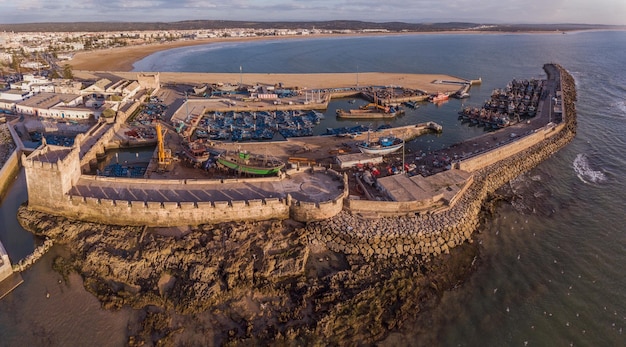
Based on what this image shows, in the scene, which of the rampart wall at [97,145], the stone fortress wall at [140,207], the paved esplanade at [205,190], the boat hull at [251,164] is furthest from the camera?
the rampart wall at [97,145]

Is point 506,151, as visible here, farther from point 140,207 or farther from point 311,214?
point 140,207

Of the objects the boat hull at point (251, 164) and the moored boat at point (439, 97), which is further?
the moored boat at point (439, 97)

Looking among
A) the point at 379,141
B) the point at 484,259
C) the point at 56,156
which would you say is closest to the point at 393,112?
the point at 379,141

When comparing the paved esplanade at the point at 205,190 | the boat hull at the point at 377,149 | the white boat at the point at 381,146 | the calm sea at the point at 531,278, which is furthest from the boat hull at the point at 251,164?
the calm sea at the point at 531,278

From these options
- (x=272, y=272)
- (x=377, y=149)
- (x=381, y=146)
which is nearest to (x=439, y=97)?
(x=381, y=146)

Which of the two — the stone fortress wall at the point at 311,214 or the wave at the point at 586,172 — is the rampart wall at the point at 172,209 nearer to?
the stone fortress wall at the point at 311,214

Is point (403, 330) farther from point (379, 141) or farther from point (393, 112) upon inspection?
point (393, 112)

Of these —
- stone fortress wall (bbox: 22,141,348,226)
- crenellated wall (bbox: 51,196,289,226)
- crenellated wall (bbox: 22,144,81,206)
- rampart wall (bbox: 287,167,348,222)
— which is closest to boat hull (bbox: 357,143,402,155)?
stone fortress wall (bbox: 22,141,348,226)
